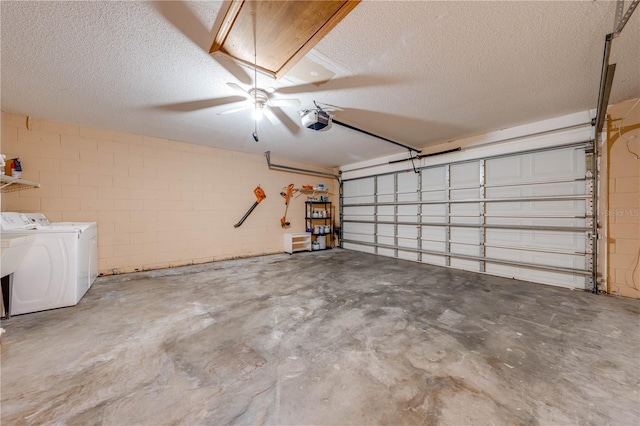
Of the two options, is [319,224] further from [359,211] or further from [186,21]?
[186,21]

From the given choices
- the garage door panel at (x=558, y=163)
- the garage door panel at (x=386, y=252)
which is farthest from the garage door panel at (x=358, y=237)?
the garage door panel at (x=558, y=163)

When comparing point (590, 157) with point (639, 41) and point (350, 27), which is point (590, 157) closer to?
point (639, 41)

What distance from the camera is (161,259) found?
172 inches

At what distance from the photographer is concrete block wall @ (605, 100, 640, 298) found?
113 inches

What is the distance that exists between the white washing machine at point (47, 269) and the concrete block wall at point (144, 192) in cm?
104

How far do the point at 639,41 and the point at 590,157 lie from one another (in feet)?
6.24

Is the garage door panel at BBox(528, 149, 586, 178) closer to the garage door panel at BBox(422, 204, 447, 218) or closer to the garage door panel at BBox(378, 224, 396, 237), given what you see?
the garage door panel at BBox(422, 204, 447, 218)

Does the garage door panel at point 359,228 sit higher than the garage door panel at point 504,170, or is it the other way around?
the garage door panel at point 504,170

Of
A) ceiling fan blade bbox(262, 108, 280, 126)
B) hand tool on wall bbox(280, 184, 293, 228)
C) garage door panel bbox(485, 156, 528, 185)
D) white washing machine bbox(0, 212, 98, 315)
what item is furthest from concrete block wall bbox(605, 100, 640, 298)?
white washing machine bbox(0, 212, 98, 315)

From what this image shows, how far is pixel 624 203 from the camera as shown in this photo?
2.95 metres

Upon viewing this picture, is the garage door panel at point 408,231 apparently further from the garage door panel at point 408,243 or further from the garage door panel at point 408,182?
the garage door panel at point 408,182

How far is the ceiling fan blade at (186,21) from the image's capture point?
5.09ft

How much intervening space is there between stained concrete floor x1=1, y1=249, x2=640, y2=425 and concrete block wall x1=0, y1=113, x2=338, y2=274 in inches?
60.1

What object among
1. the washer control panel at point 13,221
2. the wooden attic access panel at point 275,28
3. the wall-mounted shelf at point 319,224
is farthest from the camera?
the wall-mounted shelf at point 319,224
